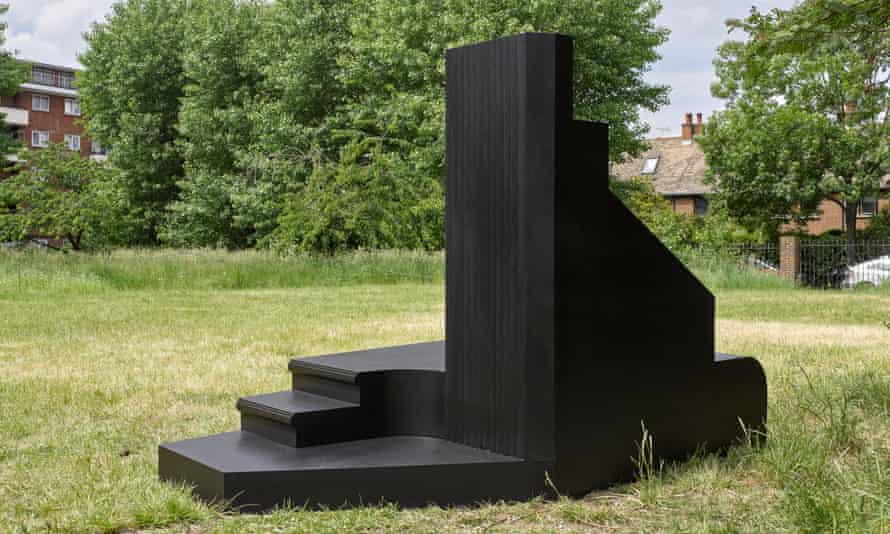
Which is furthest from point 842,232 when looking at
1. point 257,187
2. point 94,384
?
point 94,384

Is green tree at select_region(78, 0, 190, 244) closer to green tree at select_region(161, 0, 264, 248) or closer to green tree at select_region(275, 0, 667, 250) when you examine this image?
green tree at select_region(161, 0, 264, 248)

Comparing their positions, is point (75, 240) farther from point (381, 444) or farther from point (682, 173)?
point (682, 173)

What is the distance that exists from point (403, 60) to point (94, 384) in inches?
973

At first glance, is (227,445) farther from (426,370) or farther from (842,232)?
(842,232)

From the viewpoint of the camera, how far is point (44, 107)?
64750 mm

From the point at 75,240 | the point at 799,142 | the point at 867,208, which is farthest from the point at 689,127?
the point at 75,240

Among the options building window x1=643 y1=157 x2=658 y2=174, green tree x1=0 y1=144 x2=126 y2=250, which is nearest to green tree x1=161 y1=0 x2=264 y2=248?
green tree x1=0 y1=144 x2=126 y2=250

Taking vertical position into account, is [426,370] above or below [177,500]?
above

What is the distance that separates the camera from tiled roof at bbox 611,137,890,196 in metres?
46.1

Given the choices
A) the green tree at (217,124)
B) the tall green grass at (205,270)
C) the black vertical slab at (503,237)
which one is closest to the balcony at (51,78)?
the green tree at (217,124)

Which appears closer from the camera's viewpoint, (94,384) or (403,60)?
(94,384)

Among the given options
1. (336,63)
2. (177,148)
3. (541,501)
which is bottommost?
(541,501)

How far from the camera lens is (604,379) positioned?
4.29 metres

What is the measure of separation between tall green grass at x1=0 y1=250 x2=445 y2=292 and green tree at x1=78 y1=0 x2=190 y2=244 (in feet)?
58.1
